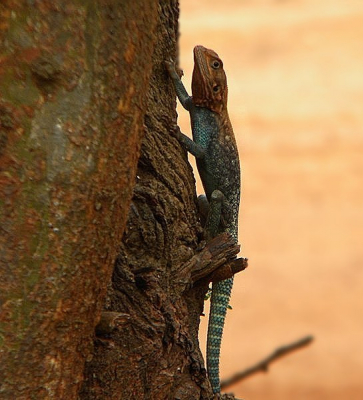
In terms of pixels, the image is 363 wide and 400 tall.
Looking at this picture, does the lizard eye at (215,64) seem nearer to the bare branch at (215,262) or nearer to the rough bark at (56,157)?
the bare branch at (215,262)

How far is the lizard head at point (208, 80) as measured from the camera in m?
3.19

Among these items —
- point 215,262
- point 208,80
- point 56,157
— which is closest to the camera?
point 56,157

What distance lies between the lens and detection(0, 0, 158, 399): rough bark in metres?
1.24

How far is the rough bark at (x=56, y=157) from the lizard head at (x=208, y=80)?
186 cm

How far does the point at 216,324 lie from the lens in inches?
111

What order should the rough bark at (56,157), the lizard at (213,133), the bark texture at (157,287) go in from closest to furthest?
the rough bark at (56,157) < the bark texture at (157,287) < the lizard at (213,133)

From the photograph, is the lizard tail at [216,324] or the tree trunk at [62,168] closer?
the tree trunk at [62,168]

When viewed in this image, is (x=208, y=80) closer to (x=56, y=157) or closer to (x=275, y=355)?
(x=275, y=355)

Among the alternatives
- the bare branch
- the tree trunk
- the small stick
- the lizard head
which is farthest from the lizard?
the tree trunk

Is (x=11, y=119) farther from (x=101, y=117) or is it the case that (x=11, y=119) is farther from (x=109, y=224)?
(x=109, y=224)

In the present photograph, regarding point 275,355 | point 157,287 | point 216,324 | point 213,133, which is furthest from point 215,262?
point 213,133

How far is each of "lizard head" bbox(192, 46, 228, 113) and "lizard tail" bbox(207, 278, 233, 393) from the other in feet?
2.68

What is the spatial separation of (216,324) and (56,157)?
1.67 m

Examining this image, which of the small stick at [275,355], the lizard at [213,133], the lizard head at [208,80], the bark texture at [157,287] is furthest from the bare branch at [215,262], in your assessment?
the lizard head at [208,80]
